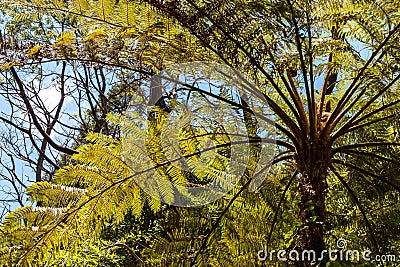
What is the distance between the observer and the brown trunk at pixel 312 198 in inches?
55.1

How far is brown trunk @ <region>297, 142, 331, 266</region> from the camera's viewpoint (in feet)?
4.59

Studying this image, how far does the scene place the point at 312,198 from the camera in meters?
1.48

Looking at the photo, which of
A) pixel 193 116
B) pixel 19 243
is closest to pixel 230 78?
pixel 193 116

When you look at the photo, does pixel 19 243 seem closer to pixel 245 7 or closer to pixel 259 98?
pixel 259 98

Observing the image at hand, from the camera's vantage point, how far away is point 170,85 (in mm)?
2002

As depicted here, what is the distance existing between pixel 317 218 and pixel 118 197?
73 cm
